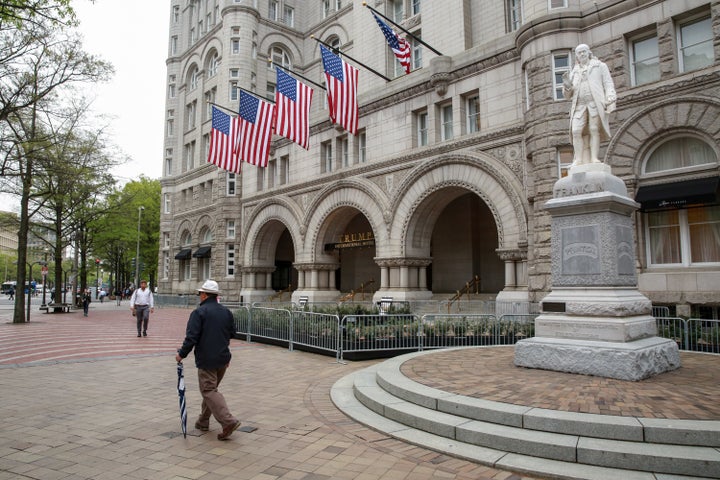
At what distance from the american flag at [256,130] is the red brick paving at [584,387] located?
15245mm

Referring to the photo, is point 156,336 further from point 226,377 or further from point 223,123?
point 223,123

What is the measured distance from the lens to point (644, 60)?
15328 millimetres

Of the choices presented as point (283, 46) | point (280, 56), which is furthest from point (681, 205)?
point (283, 46)

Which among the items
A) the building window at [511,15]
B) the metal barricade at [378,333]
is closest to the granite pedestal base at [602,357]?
the metal barricade at [378,333]

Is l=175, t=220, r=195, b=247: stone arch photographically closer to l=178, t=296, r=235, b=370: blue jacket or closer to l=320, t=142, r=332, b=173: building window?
l=320, t=142, r=332, b=173: building window

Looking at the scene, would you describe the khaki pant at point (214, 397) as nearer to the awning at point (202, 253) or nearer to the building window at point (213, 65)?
the awning at point (202, 253)

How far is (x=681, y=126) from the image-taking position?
14.0m

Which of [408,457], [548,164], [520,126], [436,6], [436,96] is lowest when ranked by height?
[408,457]

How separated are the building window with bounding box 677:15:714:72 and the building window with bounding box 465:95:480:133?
7637 mm

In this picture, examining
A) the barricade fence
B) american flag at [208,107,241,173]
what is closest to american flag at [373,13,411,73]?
american flag at [208,107,241,173]

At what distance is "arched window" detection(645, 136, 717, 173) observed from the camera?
1392cm

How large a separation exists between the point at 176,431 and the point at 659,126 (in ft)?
49.7

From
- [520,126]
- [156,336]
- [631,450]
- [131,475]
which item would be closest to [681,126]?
[520,126]

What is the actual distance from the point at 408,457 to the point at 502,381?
2408mm
